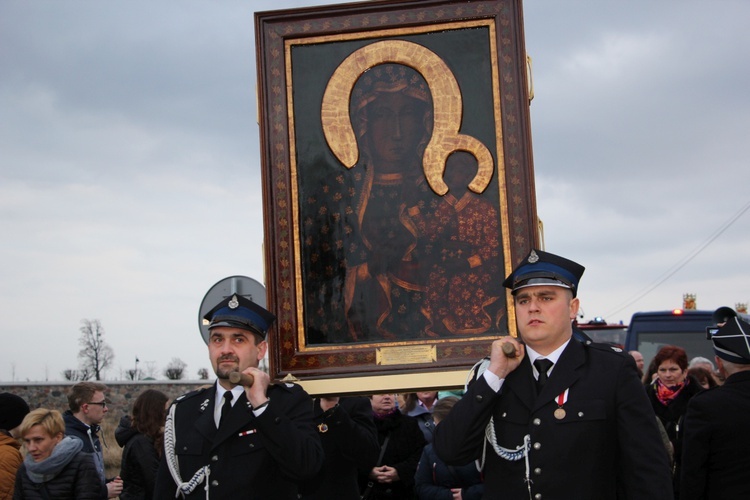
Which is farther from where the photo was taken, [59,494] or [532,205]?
[59,494]

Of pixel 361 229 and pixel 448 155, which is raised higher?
pixel 448 155

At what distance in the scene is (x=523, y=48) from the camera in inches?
193

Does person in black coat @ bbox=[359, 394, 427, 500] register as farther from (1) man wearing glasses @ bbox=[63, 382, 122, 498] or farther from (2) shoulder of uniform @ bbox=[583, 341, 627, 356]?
(2) shoulder of uniform @ bbox=[583, 341, 627, 356]

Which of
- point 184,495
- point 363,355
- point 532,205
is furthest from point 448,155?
point 184,495

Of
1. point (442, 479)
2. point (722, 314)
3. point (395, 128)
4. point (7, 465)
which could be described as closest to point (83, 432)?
point (7, 465)

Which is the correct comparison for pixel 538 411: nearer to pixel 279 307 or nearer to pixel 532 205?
pixel 532 205

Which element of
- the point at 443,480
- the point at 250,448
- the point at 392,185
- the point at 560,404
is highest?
the point at 392,185

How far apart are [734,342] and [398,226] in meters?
1.97

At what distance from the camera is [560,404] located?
11.6 feet

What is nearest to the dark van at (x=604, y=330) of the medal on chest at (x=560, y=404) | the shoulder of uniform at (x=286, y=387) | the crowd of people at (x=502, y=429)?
the crowd of people at (x=502, y=429)

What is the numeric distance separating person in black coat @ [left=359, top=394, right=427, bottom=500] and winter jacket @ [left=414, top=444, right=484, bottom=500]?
0.18 m

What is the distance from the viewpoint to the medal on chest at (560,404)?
3.49 metres

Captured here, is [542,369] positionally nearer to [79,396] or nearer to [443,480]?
[443,480]

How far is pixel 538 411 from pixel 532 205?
155 cm
